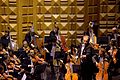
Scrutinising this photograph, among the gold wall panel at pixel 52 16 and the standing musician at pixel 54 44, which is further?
the gold wall panel at pixel 52 16

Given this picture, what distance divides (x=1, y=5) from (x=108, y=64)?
21.9 ft

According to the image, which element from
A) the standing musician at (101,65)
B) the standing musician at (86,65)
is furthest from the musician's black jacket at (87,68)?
the standing musician at (101,65)

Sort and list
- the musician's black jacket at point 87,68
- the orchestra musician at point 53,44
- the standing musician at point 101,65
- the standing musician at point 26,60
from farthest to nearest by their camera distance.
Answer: the orchestra musician at point 53,44
the standing musician at point 101,65
the musician's black jacket at point 87,68
the standing musician at point 26,60

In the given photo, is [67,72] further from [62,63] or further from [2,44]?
[2,44]

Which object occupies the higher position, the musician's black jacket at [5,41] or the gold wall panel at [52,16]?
the gold wall panel at [52,16]

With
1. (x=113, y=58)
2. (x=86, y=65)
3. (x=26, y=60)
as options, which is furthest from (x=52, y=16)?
(x=86, y=65)

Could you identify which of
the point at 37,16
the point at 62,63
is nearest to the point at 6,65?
the point at 62,63

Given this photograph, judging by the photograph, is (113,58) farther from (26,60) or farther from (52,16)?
(52,16)

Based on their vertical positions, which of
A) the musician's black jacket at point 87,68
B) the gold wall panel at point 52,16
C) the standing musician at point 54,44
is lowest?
the musician's black jacket at point 87,68

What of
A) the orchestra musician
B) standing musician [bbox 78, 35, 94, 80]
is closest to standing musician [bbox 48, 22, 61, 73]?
the orchestra musician

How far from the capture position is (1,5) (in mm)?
16984

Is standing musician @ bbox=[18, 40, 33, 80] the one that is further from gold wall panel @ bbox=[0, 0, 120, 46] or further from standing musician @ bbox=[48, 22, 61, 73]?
gold wall panel @ bbox=[0, 0, 120, 46]

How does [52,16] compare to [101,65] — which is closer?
[101,65]

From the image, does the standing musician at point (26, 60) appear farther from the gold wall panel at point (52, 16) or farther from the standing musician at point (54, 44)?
the gold wall panel at point (52, 16)
